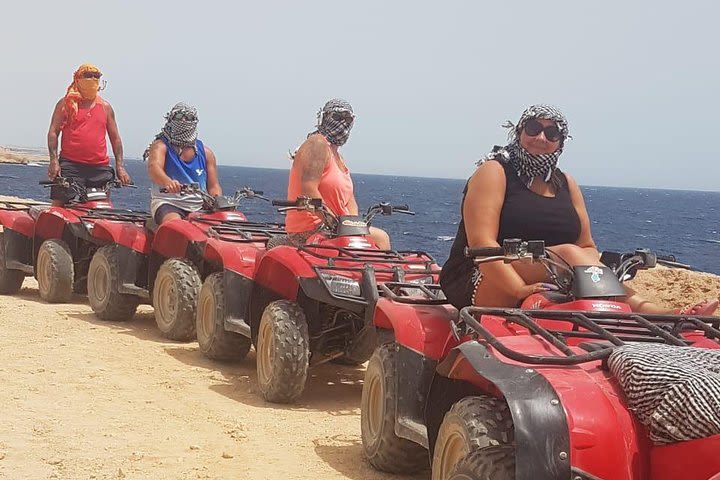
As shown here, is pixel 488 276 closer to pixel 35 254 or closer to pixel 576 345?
pixel 576 345

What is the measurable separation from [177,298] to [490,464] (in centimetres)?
590

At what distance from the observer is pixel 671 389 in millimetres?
3146

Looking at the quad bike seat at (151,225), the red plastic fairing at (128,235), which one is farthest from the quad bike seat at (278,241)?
the red plastic fairing at (128,235)

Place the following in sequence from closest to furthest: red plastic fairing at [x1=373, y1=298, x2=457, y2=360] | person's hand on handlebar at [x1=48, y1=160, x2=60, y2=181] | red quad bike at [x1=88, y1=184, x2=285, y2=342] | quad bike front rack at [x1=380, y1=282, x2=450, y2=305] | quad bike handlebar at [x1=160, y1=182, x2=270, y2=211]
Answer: red plastic fairing at [x1=373, y1=298, x2=457, y2=360], quad bike front rack at [x1=380, y1=282, x2=450, y2=305], red quad bike at [x1=88, y1=184, x2=285, y2=342], quad bike handlebar at [x1=160, y1=182, x2=270, y2=211], person's hand on handlebar at [x1=48, y1=160, x2=60, y2=181]

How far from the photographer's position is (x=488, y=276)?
16.1 feet

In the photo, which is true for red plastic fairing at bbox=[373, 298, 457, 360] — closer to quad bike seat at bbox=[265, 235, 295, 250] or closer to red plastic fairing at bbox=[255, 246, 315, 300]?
red plastic fairing at bbox=[255, 246, 315, 300]

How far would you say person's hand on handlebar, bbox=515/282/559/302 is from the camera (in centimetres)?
470

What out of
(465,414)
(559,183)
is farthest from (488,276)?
(465,414)

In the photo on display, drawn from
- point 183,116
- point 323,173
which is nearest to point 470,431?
point 323,173

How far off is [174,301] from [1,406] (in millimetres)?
2752

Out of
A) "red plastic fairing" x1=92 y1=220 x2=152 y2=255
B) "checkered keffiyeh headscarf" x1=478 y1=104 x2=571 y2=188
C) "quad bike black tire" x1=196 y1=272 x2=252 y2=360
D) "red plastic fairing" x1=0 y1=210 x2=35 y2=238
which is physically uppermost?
"checkered keffiyeh headscarf" x1=478 y1=104 x2=571 y2=188

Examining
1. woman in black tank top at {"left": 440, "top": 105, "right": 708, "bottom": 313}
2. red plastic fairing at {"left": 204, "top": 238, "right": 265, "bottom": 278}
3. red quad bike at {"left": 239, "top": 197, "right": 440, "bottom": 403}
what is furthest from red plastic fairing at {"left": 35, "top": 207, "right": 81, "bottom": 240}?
woman in black tank top at {"left": 440, "top": 105, "right": 708, "bottom": 313}

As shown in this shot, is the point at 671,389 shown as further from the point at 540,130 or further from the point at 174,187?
the point at 174,187

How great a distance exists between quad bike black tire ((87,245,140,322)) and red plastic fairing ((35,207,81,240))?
87 centimetres
